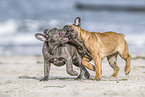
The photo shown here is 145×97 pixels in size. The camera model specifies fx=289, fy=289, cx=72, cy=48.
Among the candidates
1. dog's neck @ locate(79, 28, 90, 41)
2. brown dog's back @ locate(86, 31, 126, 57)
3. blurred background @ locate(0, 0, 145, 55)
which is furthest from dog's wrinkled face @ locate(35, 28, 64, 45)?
blurred background @ locate(0, 0, 145, 55)

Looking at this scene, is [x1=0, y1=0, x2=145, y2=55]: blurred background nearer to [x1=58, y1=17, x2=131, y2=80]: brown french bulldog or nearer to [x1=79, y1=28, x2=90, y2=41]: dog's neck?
[x1=58, y1=17, x2=131, y2=80]: brown french bulldog

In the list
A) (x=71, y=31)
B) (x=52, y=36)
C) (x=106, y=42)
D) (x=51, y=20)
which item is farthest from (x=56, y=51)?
(x=51, y=20)

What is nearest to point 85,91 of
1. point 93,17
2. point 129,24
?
point 129,24

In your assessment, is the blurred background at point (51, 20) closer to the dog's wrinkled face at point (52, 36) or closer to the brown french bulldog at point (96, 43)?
the brown french bulldog at point (96, 43)

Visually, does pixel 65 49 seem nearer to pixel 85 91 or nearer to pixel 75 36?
pixel 75 36

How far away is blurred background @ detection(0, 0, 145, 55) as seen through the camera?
17.3 m

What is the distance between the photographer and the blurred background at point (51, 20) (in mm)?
17312

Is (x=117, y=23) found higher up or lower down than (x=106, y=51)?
higher up

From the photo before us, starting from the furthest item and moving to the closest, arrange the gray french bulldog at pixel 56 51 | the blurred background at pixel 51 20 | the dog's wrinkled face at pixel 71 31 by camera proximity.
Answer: the blurred background at pixel 51 20 < the dog's wrinkled face at pixel 71 31 < the gray french bulldog at pixel 56 51

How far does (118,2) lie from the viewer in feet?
102

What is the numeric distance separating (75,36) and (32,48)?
1026cm

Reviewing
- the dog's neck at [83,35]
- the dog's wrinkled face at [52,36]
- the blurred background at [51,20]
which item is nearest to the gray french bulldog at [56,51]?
the dog's wrinkled face at [52,36]

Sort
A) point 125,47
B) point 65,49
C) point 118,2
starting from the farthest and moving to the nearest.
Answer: point 118,2 → point 125,47 → point 65,49

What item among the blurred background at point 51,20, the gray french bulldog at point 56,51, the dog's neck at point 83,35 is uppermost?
the blurred background at point 51,20
